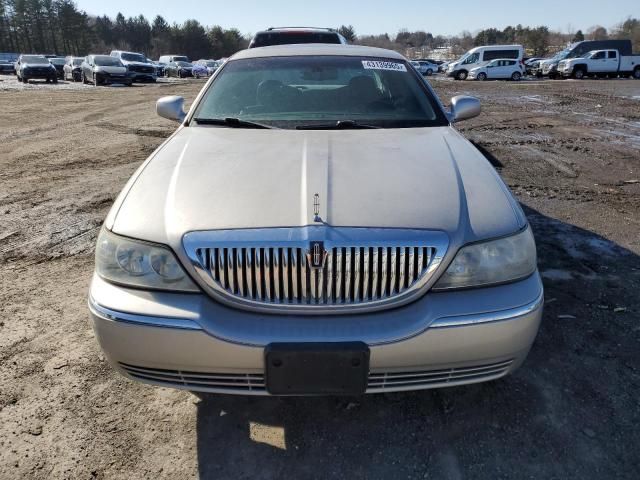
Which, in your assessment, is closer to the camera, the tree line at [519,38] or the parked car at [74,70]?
the parked car at [74,70]

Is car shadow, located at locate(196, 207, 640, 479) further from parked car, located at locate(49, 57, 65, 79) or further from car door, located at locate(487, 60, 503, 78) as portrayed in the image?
parked car, located at locate(49, 57, 65, 79)

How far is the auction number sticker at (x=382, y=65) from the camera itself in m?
3.48

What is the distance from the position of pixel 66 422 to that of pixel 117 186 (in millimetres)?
4056

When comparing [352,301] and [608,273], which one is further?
[608,273]

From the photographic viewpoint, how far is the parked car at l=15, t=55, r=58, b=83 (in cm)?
2733

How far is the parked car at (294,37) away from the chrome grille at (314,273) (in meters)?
6.51

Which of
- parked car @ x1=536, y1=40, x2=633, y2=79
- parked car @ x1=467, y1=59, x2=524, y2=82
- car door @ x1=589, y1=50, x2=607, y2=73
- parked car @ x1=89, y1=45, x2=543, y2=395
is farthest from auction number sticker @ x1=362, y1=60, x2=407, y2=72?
parked car @ x1=536, y1=40, x2=633, y2=79

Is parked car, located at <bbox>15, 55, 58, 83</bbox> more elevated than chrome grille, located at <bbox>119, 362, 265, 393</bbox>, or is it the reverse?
parked car, located at <bbox>15, 55, 58, 83</bbox>

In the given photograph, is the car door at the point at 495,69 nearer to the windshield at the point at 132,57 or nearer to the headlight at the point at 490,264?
the windshield at the point at 132,57

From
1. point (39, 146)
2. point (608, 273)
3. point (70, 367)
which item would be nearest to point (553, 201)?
point (608, 273)

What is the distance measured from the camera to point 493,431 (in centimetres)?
208

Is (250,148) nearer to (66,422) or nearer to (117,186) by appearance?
→ (66,422)

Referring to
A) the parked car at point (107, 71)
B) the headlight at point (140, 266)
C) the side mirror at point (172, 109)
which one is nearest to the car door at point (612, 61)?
the parked car at point (107, 71)

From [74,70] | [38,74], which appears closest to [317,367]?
[38,74]
